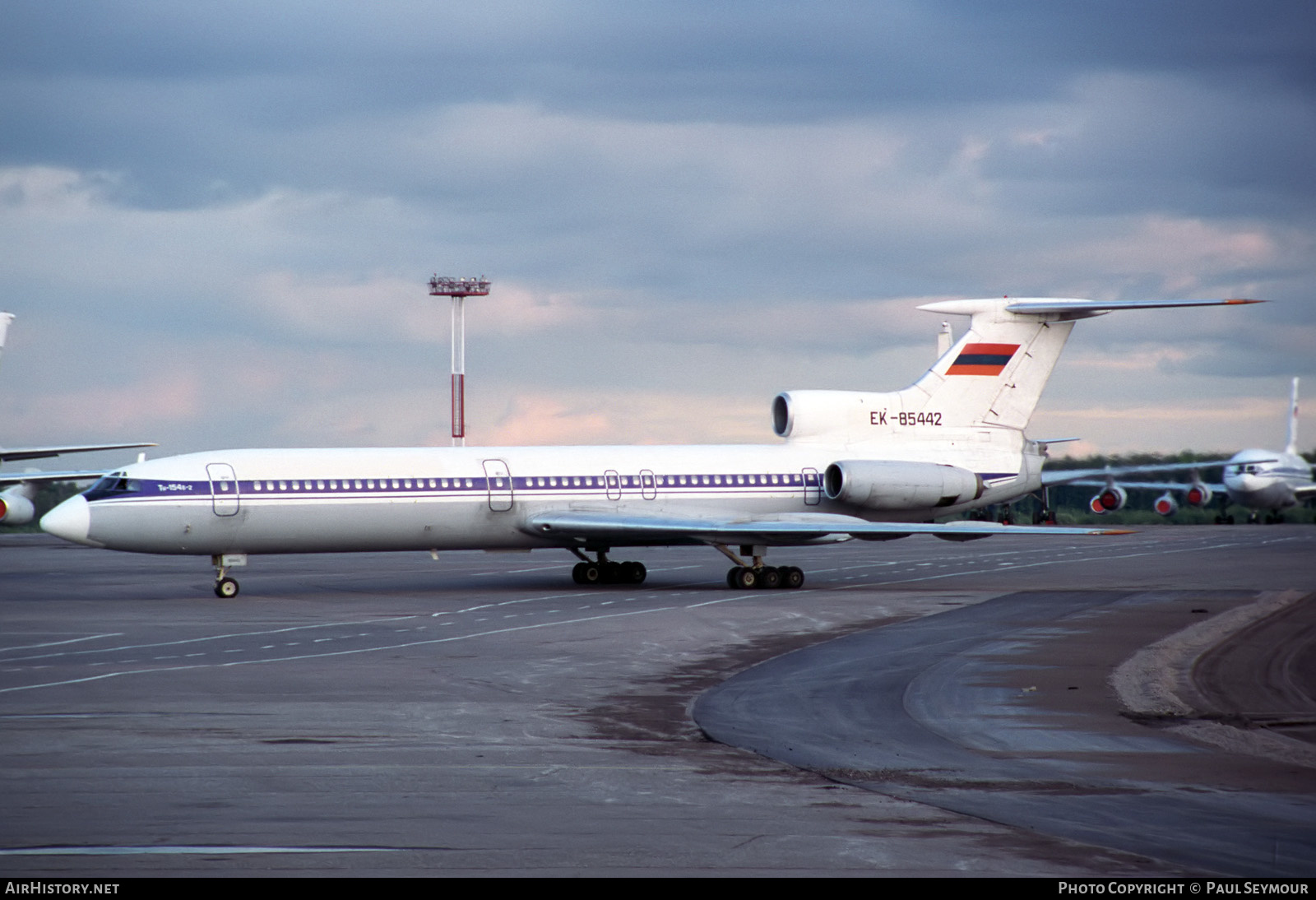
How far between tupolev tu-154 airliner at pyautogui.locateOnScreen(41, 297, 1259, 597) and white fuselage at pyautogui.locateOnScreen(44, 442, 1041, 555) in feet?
0.13

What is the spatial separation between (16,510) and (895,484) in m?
37.8

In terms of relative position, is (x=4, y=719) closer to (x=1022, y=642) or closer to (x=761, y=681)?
(x=761, y=681)

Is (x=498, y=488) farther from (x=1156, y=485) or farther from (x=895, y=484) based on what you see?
(x=1156, y=485)

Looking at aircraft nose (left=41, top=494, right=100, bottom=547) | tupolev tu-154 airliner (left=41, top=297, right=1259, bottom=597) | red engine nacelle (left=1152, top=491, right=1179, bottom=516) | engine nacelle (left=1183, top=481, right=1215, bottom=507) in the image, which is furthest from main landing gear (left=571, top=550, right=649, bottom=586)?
red engine nacelle (left=1152, top=491, right=1179, bottom=516)

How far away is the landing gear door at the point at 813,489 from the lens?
3547 cm

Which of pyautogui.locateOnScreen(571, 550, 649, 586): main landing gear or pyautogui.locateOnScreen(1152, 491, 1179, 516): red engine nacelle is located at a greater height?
pyautogui.locateOnScreen(1152, 491, 1179, 516): red engine nacelle

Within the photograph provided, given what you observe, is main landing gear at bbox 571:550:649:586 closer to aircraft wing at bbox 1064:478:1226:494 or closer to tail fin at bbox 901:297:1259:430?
tail fin at bbox 901:297:1259:430

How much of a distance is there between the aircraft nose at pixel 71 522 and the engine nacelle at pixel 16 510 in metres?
26.5

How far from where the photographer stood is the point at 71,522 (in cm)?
3031

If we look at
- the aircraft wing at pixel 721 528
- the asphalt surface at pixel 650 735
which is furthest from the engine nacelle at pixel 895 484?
the asphalt surface at pixel 650 735

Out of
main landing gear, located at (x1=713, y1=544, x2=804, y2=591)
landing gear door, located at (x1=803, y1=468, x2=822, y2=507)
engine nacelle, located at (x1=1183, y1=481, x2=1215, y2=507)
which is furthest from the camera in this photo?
engine nacelle, located at (x1=1183, y1=481, x2=1215, y2=507)

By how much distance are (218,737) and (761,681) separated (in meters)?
6.74

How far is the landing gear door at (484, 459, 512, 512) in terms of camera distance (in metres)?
33.1
